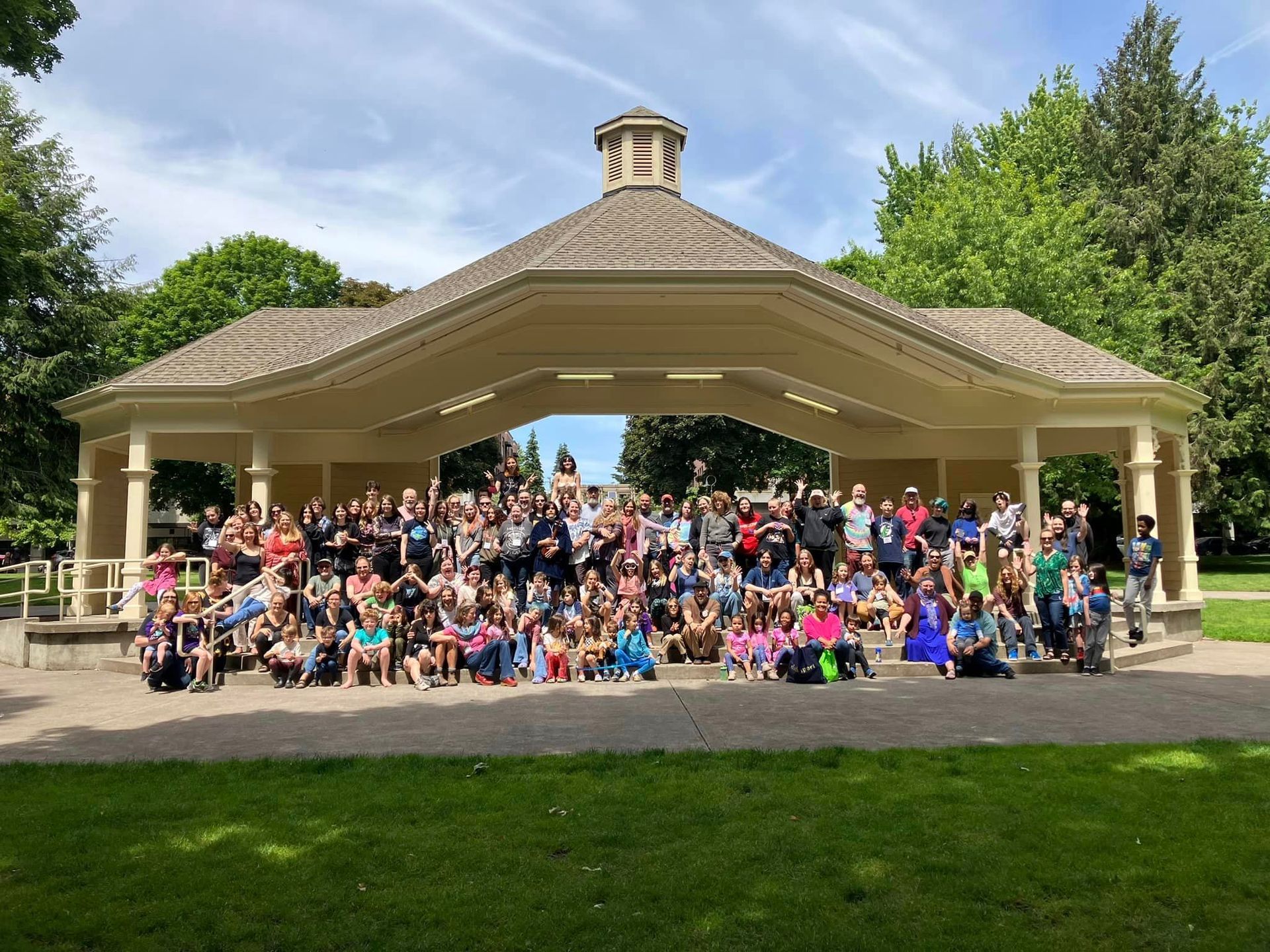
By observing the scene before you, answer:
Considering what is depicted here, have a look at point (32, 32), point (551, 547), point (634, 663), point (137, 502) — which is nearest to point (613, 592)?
point (551, 547)

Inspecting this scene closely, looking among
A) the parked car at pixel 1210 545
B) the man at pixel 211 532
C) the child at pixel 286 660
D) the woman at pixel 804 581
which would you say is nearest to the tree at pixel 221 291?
the man at pixel 211 532

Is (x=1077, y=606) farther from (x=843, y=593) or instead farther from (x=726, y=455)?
(x=726, y=455)

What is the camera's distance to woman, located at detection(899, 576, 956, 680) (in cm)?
1101

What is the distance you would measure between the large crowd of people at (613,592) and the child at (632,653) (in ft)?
0.08

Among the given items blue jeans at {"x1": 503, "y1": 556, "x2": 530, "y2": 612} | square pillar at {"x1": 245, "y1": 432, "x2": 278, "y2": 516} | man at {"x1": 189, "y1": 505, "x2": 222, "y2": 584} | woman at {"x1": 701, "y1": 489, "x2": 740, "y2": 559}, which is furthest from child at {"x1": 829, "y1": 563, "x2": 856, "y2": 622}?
square pillar at {"x1": 245, "y1": 432, "x2": 278, "y2": 516}

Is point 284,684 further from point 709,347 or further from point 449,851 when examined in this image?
Result: point 709,347

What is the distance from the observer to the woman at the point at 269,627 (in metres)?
11.0

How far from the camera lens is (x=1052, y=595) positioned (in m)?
A: 11.3

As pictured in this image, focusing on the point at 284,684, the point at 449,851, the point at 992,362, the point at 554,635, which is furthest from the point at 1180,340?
the point at 449,851

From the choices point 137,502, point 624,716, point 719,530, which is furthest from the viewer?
point 137,502

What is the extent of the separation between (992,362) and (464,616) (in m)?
8.37

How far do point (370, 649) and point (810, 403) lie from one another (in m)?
9.89

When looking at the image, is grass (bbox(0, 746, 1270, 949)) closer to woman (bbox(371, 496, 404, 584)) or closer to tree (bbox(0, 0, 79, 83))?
woman (bbox(371, 496, 404, 584))

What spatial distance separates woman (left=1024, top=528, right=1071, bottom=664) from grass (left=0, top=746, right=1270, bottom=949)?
183 inches
